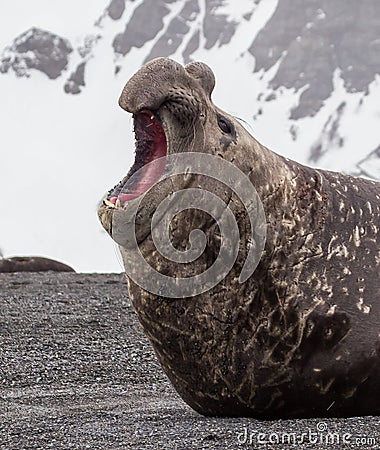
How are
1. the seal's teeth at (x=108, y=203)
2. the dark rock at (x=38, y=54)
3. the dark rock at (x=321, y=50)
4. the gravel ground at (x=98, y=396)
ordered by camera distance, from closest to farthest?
1. the gravel ground at (x=98, y=396)
2. the seal's teeth at (x=108, y=203)
3. the dark rock at (x=321, y=50)
4. the dark rock at (x=38, y=54)

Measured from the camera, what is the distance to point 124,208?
342 centimetres

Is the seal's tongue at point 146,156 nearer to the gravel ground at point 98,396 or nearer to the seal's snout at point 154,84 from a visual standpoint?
the seal's snout at point 154,84

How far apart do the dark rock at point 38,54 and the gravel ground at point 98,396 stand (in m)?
78.0

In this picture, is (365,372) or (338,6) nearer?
(365,372)

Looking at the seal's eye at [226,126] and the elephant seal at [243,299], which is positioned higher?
the seal's eye at [226,126]

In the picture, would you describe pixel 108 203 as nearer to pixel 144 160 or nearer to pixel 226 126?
pixel 144 160

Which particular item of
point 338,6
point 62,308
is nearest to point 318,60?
point 338,6

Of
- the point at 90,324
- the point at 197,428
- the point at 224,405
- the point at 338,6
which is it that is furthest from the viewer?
the point at 338,6

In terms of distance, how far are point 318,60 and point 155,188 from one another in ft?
246

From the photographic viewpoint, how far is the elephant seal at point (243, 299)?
3.50 metres

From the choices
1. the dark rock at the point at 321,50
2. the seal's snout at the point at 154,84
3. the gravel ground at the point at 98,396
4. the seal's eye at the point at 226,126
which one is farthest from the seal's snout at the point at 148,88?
the dark rock at the point at 321,50

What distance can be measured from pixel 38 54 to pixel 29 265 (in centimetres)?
7187

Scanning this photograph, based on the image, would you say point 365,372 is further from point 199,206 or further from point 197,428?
point 199,206

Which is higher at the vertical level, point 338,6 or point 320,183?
point 338,6
